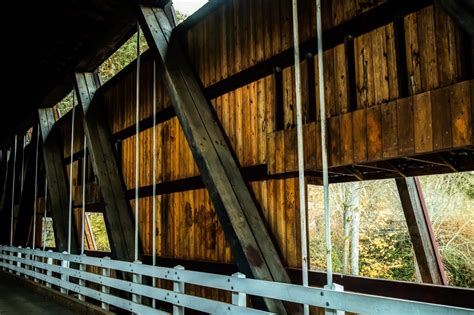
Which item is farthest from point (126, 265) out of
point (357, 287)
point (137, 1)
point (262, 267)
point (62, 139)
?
point (62, 139)

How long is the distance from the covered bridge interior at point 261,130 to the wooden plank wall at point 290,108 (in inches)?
0.5

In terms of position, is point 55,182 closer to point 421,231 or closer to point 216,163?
point 216,163

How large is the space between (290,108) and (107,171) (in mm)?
4725

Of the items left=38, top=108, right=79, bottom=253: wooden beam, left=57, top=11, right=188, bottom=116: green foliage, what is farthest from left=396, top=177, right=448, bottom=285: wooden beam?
left=57, top=11, right=188, bottom=116: green foliage

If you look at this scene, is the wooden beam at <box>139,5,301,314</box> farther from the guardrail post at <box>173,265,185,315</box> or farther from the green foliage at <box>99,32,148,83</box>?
the green foliage at <box>99,32,148,83</box>

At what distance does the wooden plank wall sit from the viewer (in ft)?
10.7

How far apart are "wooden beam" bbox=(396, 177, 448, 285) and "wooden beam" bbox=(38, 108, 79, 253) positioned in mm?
7372

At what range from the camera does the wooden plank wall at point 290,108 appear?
10.7 ft

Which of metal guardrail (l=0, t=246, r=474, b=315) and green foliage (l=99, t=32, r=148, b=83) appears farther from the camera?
green foliage (l=99, t=32, r=148, b=83)

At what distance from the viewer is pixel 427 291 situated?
Result: 163 inches

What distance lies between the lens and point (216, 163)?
524 cm

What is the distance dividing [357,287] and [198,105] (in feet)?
9.43

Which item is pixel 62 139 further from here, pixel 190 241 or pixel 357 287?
pixel 357 287

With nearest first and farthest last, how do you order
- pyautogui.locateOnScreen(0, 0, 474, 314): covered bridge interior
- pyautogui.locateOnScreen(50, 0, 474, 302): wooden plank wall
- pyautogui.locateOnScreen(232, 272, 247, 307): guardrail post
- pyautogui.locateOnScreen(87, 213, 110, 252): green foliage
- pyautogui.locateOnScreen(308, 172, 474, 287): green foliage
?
pyautogui.locateOnScreen(50, 0, 474, 302): wooden plank wall → pyautogui.locateOnScreen(0, 0, 474, 314): covered bridge interior → pyautogui.locateOnScreen(232, 272, 247, 307): guardrail post → pyautogui.locateOnScreen(308, 172, 474, 287): green foliage → pyautogui.locateOnScreen(87, 213, 110, 252): green foliage
